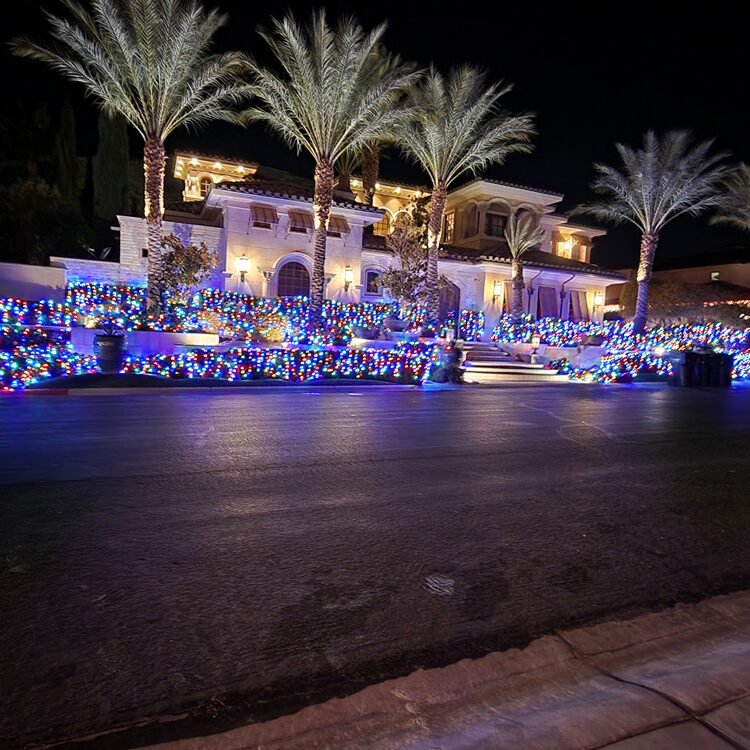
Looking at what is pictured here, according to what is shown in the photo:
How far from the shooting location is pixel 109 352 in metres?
15.1

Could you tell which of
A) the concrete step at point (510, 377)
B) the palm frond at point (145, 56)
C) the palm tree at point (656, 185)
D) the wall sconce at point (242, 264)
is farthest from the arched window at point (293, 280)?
the palm tree at point (656, 185)

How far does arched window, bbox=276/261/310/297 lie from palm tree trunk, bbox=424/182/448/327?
5669mm

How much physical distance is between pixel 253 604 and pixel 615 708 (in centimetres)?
193

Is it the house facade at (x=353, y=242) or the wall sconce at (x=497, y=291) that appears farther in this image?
the wall sconce at (x=497, y=291)

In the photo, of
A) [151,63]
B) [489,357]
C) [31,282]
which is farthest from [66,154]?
[489,357]

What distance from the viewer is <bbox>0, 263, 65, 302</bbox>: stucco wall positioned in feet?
64.9

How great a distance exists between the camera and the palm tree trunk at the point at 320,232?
21.1m

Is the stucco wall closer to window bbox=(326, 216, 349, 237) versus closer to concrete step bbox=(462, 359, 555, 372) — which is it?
window bbox=(326, 216, 349, 237)

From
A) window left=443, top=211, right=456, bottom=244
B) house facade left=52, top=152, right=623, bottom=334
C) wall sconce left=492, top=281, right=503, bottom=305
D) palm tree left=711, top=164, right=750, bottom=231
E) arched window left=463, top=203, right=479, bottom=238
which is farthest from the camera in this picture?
window left=443, top=211, right=456, bottom=244

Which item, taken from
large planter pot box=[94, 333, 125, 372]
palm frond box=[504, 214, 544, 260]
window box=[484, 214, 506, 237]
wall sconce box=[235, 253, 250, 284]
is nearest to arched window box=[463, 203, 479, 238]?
window box=[484, 214, 506, 237]

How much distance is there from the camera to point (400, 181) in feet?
118

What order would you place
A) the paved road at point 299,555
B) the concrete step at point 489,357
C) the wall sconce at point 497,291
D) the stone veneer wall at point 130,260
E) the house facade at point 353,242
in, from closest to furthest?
the paved road at point 299,555, the stone veneer wall at point 130,260, the concrete step at point 489,357, the house facade at point 353,242, the wall sconce at point 497,291

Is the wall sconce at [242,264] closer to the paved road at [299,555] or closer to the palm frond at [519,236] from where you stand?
the palm frond at [519,236]

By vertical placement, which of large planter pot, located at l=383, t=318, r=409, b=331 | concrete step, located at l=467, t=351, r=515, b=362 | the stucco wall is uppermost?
the stucco wall
